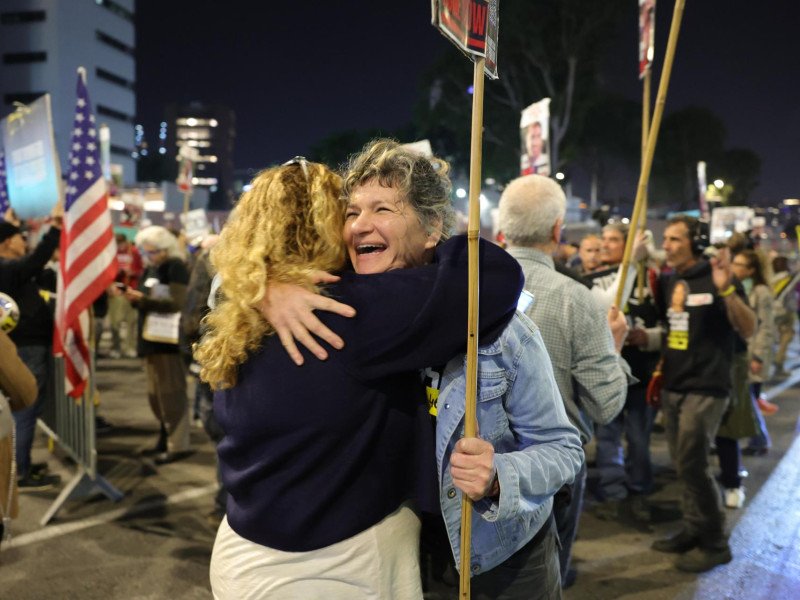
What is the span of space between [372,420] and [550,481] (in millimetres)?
531

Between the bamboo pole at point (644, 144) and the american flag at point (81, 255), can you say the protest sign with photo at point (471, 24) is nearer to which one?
the bamboo pole at point (644, 144)

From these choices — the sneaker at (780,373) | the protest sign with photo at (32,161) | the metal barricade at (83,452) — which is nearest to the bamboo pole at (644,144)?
the metal barricade at (83,452)

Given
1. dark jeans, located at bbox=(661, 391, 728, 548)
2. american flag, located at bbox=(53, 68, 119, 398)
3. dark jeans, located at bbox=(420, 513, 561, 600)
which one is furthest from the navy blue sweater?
american flag, located at bbox=(53, 68, 119, 398)

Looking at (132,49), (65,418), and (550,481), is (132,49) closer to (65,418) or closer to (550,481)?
(65,418)

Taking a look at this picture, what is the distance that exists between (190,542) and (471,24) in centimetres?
458

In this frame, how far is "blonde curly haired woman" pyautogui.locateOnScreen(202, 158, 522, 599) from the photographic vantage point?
175cm

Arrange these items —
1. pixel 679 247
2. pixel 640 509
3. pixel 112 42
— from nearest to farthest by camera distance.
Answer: pixel 679 247 → pixel 640 509 → pixel 112 42

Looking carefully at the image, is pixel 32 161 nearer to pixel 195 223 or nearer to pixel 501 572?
pixel 195 223

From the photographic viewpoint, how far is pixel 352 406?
175cm

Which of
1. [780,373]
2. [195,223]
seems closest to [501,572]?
[195,223]

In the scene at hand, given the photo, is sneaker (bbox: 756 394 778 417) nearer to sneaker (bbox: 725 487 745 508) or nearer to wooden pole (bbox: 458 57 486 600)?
sneaker (bbox: 725 487 745 508)

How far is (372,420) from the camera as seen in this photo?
5.85 feet

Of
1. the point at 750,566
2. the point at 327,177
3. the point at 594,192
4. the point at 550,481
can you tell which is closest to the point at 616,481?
the point at 750,566

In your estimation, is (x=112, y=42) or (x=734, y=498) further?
(x=112, y=42)
